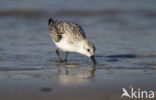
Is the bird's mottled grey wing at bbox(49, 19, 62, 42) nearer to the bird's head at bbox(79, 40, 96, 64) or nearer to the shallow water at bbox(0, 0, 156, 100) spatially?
the shallow water at bbox(0, 0, 156, 100)

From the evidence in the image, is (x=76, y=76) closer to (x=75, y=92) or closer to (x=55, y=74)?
(x=55, y=74)

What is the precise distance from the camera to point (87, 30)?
11961mm

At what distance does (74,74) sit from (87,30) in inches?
191

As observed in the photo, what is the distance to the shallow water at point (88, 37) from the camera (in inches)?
271

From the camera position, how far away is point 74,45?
8.38m

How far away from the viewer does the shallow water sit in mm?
6895

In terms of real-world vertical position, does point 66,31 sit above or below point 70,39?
above

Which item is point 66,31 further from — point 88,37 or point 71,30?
point 88,37

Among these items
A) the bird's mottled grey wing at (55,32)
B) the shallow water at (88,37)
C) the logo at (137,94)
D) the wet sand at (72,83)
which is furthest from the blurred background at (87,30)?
the logo at (137,94)

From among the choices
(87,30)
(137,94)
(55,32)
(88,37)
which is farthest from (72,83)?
(87,30)

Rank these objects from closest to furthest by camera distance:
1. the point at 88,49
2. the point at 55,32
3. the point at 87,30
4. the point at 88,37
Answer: the point at 88,49 → the point at 55,32 → the point at 88,37 → the point at 87,30

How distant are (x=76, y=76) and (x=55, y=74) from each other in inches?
15.1

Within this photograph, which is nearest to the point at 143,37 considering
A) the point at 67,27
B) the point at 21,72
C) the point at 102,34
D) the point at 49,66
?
the point at 102,34

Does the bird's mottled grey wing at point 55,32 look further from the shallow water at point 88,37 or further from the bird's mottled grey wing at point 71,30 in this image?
the shallow water at point 88,37
